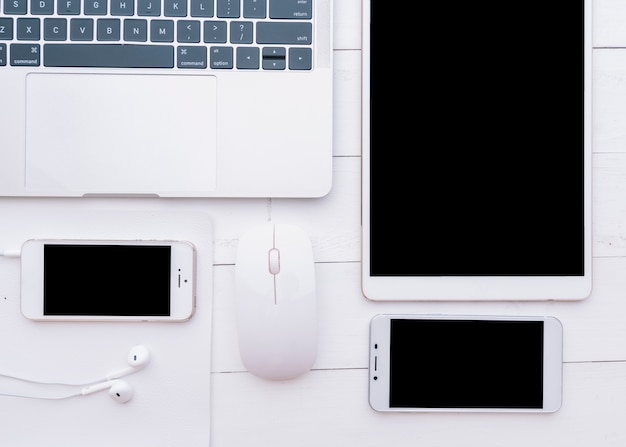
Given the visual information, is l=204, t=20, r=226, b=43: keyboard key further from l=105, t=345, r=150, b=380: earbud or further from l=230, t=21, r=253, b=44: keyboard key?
l=105, t=345, r=150, b=380: earbud

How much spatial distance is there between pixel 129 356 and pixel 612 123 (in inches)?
21.5

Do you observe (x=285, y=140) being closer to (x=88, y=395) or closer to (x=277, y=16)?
(x=277, y=16)

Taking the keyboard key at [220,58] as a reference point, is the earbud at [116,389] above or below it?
below

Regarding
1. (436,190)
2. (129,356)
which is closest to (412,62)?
(436,190)

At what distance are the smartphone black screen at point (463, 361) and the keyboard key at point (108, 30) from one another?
393 mm

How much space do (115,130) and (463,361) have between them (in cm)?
41

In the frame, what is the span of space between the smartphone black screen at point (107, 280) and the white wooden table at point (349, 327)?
4 centimetres

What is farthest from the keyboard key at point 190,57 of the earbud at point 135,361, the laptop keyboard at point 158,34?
the earbud at point 135,361

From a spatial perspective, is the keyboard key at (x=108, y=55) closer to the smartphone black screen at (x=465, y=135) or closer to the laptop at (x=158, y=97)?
the laptop at (x=158, y=97)

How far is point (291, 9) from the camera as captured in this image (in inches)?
16.4

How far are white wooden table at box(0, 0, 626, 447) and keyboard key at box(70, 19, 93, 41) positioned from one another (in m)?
0.16

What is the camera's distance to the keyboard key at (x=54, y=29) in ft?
1.34

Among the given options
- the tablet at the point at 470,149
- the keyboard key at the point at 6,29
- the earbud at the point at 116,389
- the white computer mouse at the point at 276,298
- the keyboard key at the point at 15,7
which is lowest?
the earbud at the point at 116,389

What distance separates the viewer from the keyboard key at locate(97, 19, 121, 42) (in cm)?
41
